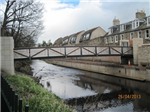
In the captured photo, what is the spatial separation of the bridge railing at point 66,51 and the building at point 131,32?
4.47 m

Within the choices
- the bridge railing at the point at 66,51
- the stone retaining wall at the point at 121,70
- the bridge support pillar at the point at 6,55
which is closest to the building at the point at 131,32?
the bridge railing at the point at 66,51

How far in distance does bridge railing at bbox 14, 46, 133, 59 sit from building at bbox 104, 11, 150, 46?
14.7 ft

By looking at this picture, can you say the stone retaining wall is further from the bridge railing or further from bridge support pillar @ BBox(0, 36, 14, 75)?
bridge support pillar @ BBox(0, 36, 14, 75)

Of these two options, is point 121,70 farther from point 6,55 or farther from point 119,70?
point 6,55

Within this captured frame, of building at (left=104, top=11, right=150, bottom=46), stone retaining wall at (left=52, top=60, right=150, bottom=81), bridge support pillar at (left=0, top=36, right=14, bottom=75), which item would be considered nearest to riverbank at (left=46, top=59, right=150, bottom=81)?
stone retaining wall at (left=52, top=60, right=150, bottom=81)

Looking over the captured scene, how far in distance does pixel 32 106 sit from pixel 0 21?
53.9 ft

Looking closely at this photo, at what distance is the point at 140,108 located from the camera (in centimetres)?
1077

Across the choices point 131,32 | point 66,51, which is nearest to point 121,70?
point 66,51

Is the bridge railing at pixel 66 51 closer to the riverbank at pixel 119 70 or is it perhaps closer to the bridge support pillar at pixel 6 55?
the bridge support pillar at pixel 6 55

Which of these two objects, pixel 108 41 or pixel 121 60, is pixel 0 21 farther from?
pixel 108 41

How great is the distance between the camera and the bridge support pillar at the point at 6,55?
13094mm

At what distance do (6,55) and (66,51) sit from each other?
7.38 meters

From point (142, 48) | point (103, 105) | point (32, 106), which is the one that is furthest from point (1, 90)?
point (142, 48)

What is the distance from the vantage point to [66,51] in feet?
61.7
